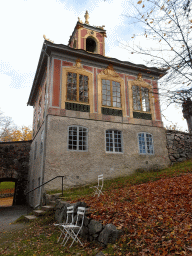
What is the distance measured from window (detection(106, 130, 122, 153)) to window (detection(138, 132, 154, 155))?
1517 mm

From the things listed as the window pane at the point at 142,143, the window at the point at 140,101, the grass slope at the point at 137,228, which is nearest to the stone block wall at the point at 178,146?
the window pane at the point at 142,143

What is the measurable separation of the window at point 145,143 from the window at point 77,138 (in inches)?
154

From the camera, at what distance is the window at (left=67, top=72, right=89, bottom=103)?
40.1 feet

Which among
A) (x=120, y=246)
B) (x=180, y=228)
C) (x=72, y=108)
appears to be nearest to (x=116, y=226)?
(x=120, y=246)

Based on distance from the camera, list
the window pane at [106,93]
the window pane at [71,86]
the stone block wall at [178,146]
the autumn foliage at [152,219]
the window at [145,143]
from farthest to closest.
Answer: the stone block wall at [178,146], the window at [145,143], the window pane at [106,93], the window pane at [71,86], the autumn foliage at [152,219]

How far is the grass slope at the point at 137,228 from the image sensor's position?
151 inches

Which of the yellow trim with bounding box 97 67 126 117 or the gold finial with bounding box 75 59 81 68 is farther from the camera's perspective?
the yellow trim with bounding box 97 67 126 117

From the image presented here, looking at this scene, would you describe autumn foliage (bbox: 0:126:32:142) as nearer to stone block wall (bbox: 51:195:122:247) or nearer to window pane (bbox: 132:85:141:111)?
window pane (bbox: 132:85:141:111)

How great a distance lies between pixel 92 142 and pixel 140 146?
3.51m

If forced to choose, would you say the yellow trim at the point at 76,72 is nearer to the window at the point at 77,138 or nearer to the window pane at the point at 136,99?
the window at the point at 77,138

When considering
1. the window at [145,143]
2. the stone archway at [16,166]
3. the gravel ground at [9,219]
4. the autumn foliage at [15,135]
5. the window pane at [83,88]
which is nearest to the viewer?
the gravel ground at [9,219]

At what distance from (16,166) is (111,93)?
947 centimetres

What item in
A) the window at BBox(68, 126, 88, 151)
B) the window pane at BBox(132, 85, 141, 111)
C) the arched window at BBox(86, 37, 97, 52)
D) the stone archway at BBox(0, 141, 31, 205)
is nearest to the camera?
the window at BBox(68, 126, 88, 151)

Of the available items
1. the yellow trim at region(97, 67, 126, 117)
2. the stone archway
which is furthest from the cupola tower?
the stone archway
